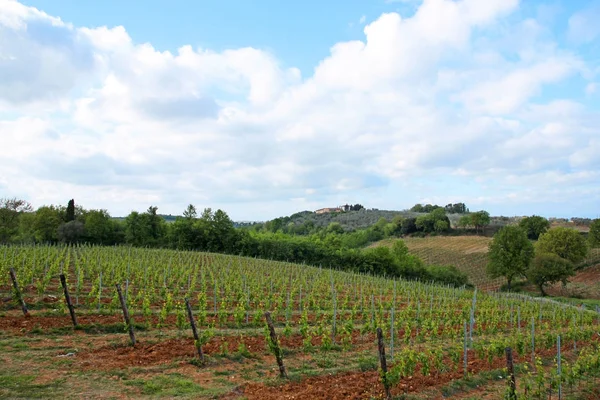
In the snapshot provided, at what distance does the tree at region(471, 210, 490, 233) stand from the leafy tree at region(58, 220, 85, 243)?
73.9m

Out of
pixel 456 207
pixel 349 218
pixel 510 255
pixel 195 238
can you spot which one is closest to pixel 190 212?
pixel 195 238

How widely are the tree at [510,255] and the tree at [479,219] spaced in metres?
39.4

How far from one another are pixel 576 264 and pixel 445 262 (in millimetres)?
17852

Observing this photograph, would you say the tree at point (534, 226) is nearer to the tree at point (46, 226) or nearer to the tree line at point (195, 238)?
the tree line at point (195, 238)

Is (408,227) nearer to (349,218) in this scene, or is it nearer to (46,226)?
(349,218)

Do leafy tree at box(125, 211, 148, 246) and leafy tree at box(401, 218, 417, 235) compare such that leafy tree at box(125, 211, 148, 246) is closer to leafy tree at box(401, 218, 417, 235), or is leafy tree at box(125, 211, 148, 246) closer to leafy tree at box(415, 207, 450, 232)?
leafy tree at box(415, 207, 450, 232)

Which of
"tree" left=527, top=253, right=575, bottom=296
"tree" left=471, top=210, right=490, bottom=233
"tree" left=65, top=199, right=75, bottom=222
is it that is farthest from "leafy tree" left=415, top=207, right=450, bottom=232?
"tree" left=65, top=199, right=75, bottom=222

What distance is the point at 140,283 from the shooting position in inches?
801

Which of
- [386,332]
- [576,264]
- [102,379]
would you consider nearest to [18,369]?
[102,379]

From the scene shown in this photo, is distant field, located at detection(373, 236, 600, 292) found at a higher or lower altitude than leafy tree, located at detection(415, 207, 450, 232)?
lower

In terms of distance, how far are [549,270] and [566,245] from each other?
1294 centimetres

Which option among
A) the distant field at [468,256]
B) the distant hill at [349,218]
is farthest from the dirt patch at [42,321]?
the distant hill at [349,218]

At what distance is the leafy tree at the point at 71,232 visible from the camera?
49.2 meters

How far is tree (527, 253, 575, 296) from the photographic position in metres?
42.0
